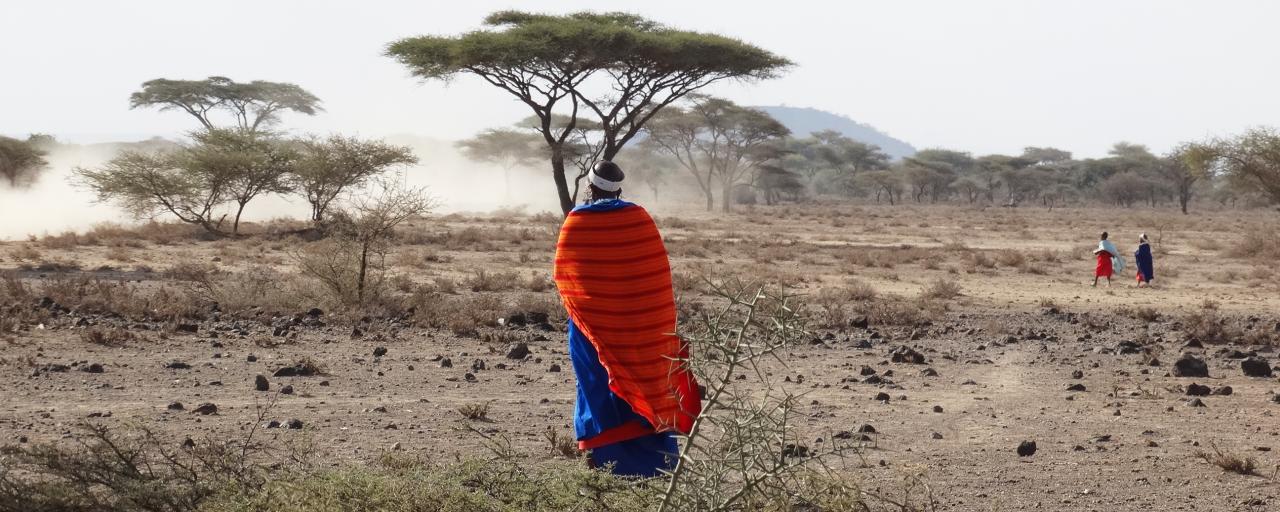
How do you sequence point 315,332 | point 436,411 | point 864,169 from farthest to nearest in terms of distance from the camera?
point 864,169, point 315,332, point 436,411

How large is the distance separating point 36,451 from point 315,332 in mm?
6234

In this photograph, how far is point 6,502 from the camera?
11.5ft

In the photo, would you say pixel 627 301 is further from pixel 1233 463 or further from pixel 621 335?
pixel 1233 463

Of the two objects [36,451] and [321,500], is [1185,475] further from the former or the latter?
[36,451]

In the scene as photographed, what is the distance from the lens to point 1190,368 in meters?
8.38

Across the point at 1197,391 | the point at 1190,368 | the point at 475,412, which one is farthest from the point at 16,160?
the point at 1197,391

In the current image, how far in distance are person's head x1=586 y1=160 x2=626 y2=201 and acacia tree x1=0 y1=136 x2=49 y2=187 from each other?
3900 cm

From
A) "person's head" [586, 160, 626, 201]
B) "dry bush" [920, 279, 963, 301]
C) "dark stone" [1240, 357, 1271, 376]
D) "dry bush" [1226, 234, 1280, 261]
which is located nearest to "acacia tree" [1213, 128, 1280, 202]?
"dry bush" [1226, 234, 1280, 261]

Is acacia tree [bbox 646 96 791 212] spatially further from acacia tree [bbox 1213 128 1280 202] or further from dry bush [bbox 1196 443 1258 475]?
dry bush [bbox 1196 443 1258 475]

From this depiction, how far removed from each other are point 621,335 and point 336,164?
2643cm

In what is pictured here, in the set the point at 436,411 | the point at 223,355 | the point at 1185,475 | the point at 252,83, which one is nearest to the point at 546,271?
the point at 223,355

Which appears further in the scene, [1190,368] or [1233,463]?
[1190,368]

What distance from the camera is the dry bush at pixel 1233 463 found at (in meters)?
5.49

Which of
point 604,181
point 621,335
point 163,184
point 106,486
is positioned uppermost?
point 604,181
